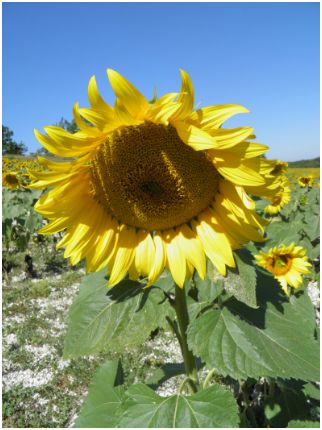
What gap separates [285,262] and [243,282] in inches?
73.2

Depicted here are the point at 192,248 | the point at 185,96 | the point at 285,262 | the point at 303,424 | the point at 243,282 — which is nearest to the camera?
the point at 185,96

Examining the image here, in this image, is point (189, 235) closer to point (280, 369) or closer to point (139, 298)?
point (139, 298)

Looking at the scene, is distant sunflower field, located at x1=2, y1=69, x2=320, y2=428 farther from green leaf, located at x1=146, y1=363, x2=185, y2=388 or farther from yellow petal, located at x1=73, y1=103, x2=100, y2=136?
green leaf, located at x1=146, y1=363, x2=185, y2=388

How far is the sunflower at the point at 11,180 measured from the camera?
7.34m

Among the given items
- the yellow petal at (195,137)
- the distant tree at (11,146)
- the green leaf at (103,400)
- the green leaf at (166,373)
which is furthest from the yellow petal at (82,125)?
the distant tree at (11,146)

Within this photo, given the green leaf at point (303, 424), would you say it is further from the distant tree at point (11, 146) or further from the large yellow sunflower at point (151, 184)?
the distant tree at point (11, 146)

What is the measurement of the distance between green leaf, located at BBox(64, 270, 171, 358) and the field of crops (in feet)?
0.35

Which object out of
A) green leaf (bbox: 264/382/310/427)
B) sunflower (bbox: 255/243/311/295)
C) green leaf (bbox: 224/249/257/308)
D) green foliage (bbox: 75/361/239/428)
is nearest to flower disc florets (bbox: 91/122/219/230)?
green leaf (bbox: 224/249/257/308)

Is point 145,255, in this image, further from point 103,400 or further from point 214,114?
point 103,400

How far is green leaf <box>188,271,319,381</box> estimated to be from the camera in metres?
1.32

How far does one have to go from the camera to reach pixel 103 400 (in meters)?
1.97

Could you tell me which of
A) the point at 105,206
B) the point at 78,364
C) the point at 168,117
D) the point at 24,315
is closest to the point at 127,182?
the point at 105,206

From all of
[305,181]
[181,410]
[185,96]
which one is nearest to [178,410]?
[181,410]

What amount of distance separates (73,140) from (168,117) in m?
0.31
